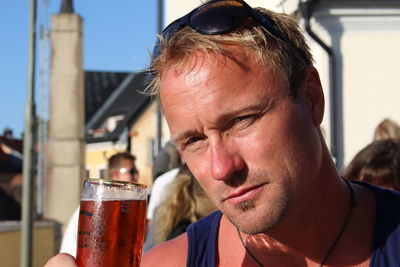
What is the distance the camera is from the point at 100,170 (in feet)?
118

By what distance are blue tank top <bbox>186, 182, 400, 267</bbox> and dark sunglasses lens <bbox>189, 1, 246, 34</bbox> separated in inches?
22.2

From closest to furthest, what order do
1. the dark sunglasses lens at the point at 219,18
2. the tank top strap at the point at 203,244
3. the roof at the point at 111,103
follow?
1. the dark sunglasses lens at the point at 219,18
2. the tank top strap at the point at 203,244
3. the roof at the point at 111,103

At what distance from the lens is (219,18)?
159 cm

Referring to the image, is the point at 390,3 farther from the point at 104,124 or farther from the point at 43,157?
the point at 104,124

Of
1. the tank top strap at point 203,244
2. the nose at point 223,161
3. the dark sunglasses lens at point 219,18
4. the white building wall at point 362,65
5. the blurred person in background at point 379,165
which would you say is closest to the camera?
the nose at point 223,161

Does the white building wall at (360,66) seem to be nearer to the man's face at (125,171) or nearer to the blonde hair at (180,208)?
the man's face at (125,171)

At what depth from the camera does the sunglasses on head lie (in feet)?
5.15

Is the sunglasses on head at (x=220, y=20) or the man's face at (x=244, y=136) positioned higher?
the sunglasses on head at (x=220, y=20)

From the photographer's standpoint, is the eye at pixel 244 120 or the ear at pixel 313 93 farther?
the ear at pixel 313 93

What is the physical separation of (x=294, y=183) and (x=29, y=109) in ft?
30.2

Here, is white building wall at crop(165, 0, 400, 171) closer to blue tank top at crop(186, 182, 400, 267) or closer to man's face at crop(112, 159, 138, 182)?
man's face at crop(112, 159, 138, 182)

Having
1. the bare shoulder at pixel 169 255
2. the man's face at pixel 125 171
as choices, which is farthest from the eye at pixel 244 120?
the man's face at pixel 125 171

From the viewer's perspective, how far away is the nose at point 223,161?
1463mm

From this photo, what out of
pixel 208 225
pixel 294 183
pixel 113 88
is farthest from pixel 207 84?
pixel 113 88
